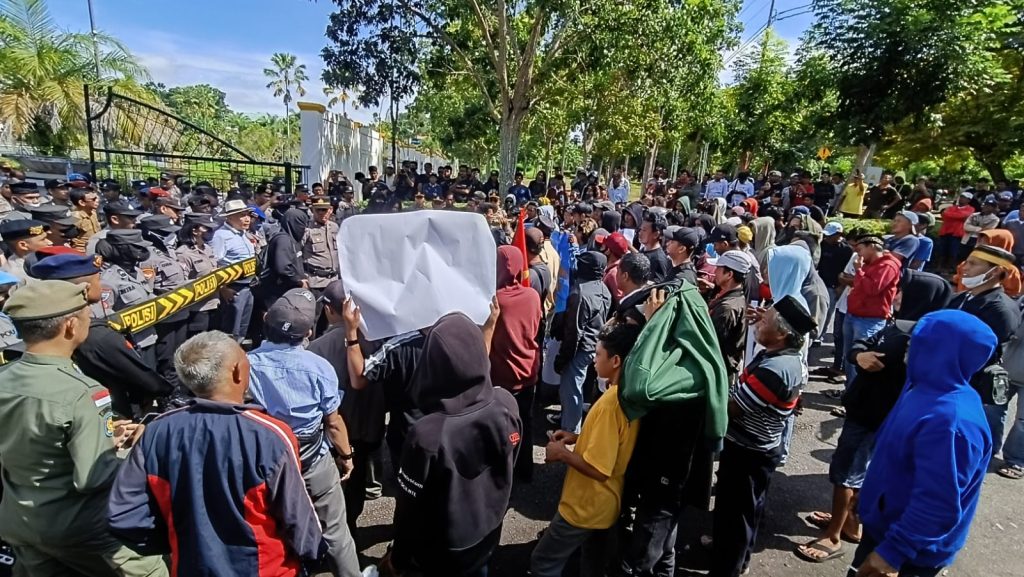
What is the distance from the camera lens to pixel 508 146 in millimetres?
15023

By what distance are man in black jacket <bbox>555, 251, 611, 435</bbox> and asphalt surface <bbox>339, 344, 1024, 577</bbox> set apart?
64cm

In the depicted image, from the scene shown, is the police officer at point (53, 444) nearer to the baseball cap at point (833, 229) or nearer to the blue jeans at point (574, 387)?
the blue jeans at point (574, 387)

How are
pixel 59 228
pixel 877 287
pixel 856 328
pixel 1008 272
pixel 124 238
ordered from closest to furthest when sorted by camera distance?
pixel 1008 272 < pixel 124 238 < pixel 59 228 < pixel 877 287 < pixel 856 328

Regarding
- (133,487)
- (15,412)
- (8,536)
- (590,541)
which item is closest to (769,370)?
(590,541)

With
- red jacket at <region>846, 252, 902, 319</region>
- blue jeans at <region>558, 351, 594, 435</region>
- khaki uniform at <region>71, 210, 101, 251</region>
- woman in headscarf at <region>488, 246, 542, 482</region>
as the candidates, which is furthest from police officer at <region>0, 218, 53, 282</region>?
red jacket at <region>846, 252, 902, 319</region>

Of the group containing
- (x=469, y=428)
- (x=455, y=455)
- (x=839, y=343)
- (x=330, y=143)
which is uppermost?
(x=330, y=143)

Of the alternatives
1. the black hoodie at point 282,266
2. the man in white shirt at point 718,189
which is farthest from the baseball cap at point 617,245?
the man in white shirt at point 718,189

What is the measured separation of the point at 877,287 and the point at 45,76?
2174 centimetres

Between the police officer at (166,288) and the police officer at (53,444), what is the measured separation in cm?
266

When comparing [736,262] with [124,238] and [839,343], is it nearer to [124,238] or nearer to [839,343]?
[839,343]

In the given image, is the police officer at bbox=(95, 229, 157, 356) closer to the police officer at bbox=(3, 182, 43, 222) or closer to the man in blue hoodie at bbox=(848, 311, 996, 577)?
the police officer at bbox=(3, 182, 43, 222)

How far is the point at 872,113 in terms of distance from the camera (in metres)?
13.8

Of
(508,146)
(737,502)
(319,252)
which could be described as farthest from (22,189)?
(508,146)

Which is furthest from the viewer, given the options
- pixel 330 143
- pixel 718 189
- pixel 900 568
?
pixel 330 143
